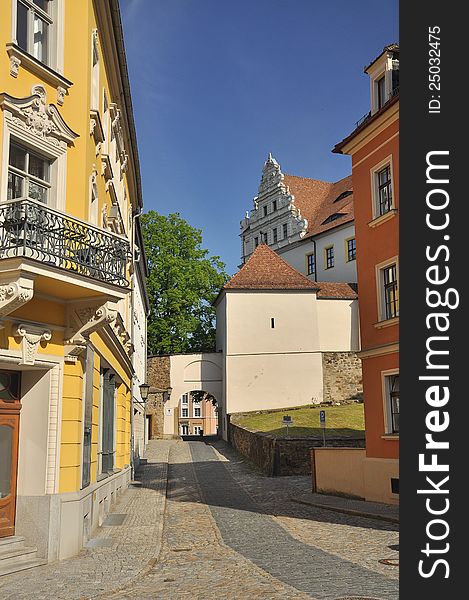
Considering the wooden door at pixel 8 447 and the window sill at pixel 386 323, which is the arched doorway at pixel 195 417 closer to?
the window sill at pixel 386 323

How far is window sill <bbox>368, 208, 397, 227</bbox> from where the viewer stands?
61.6 feet

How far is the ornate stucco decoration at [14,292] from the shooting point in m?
9.72

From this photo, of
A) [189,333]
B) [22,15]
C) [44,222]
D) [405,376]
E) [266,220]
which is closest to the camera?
[405,376]

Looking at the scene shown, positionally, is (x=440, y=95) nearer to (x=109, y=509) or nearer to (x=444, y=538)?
(x=444, y=538)

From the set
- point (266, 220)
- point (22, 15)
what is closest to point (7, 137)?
point (22, 15)

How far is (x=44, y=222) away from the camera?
10594 millimetres

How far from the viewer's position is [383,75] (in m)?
21.1

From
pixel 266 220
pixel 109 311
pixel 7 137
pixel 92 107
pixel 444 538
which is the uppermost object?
pixel 266 220

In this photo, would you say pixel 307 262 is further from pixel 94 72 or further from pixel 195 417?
pixel 94 72

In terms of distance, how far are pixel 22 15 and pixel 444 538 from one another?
34.2 ft

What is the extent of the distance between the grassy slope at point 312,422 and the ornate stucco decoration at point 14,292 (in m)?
21.8

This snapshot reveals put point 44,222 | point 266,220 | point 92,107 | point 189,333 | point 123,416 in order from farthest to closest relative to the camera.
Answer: point 266,220
point 189,333
point 123,416
point 92,107
point 44,222

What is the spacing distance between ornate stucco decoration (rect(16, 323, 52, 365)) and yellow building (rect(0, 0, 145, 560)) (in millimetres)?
16

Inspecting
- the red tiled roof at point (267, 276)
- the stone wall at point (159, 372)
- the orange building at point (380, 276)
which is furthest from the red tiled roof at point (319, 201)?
the orange building at point (380, 276)
